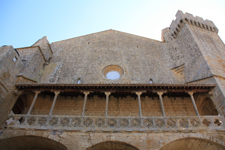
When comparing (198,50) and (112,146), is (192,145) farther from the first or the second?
(198,50)

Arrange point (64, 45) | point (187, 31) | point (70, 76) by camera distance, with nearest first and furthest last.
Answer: point (70, 76) < point (187, 31) < point (64, 45)

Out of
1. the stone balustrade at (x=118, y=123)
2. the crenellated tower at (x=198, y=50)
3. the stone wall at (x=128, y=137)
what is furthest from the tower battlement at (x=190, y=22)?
the stone wall at (x=128, y=137)

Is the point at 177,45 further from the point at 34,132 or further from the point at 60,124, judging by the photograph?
the point at 34,132

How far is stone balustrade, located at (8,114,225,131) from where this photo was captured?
9.04 m

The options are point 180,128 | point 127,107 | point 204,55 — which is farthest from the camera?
point 204,55

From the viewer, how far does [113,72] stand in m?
14.8

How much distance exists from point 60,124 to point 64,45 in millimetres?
10052

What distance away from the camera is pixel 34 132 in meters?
8.98

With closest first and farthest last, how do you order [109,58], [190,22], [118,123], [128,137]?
[128,137]
[118,123]
[109,58]
[190,22]

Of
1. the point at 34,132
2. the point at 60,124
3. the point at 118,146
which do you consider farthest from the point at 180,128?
the point at 34,132

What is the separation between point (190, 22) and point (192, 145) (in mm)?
11012

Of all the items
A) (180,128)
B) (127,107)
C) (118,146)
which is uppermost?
(127,107)

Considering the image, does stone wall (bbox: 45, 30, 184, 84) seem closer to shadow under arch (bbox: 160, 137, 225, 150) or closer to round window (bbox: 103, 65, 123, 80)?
round window (bbox: 103, 65, 123, 80)

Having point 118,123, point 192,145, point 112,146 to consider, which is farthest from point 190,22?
point 112,146
